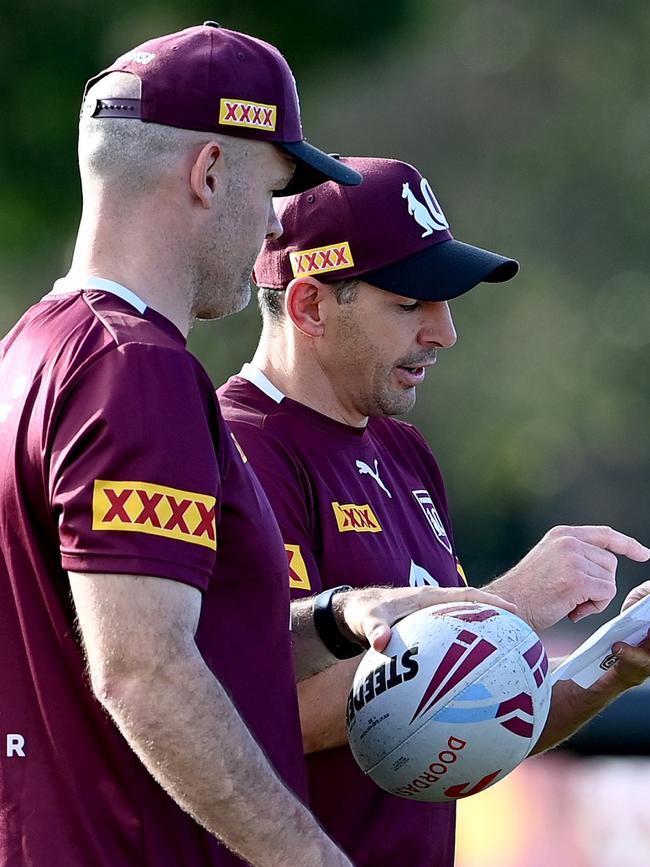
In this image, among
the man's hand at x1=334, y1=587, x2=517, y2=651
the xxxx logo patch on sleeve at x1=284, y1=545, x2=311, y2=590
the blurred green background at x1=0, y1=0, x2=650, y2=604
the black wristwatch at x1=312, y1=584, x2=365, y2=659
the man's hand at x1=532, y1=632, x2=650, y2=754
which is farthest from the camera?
the blurred green background at x1=0, y1=0, x2=650, y2=604

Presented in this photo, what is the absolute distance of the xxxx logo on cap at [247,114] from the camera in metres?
3.08

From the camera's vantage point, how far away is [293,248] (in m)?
4.23

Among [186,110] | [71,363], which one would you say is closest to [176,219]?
[186,110]

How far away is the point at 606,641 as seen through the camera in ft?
13.6

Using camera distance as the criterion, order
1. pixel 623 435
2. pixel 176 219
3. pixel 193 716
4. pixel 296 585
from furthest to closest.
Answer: pixel 623 435, pixel 296 585, pixel 176 219, pixel 193 716

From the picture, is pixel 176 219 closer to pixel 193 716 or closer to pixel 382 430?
pixel 193 716

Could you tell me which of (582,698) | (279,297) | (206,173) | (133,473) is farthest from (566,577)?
(133,473)

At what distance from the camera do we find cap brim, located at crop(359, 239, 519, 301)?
4.16 meters

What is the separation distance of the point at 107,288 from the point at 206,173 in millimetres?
303

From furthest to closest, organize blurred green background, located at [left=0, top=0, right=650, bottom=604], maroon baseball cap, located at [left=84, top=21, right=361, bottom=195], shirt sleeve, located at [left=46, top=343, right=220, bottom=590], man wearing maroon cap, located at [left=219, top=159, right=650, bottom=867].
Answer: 1. blurred green background, located at [left=0, top=0, right=650, bottom=604]
2. man wearing maroon cap, located at [left=219, top=159, right=650, bottom=867]
3. maroon baseball cap, located at [left=84, top=21, right=361, bottom=195]
4. shirt sleeve, located at [left=46, top=343, right=220, bottom=590]

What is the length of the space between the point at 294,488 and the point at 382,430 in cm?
65

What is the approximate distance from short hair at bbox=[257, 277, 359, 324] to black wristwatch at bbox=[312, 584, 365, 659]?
0.93 m

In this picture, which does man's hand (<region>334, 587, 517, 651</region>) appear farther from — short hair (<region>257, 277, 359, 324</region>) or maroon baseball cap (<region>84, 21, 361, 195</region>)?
short hair (<region>257, 277, 359, 324</region>)

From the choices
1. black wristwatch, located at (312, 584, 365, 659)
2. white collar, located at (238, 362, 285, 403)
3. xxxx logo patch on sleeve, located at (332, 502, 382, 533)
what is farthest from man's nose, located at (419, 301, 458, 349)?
black wristwatch, located at (312, 584, 365, 659)
